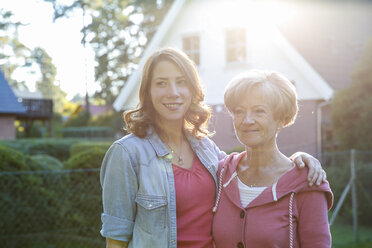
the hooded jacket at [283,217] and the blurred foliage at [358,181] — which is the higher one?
the hooded jacket at [283,217]

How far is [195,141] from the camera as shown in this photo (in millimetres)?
3123

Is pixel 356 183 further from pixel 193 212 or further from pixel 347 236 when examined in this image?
pixel 193 212

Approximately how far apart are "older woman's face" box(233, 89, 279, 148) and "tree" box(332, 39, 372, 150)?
8025mm

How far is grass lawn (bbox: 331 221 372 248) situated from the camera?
23.9ft

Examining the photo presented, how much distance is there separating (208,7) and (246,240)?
50.4 ft

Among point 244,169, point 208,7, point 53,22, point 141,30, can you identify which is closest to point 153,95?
point 244,169

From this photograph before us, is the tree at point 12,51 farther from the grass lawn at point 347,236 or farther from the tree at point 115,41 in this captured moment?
the grass lawn at point 347,236

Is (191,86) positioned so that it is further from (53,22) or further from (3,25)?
(3,25)

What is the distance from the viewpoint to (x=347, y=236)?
786 centimetres

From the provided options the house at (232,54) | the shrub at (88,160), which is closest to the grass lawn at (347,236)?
the shrub at (88,160)

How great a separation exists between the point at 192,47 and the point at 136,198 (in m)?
15.4

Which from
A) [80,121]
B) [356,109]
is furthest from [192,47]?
[80,121]

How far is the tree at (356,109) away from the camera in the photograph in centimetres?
988

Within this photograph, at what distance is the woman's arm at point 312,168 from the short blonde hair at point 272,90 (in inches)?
9.6
